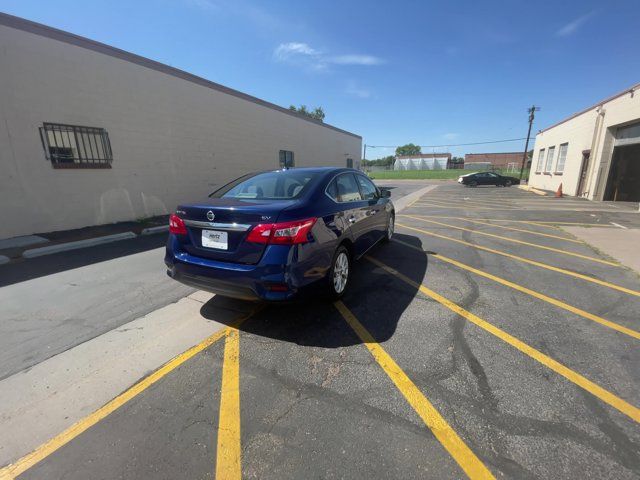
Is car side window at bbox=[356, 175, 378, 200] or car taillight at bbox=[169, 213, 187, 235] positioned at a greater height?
car side window at bbox=[356, 175, 378, 200]

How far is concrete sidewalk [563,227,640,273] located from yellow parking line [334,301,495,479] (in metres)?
5.05

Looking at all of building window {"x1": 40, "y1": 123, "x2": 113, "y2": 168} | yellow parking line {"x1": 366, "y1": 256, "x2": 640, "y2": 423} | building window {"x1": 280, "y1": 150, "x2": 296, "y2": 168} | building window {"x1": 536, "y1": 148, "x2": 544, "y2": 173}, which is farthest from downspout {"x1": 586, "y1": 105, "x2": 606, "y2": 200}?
building window {"x1": 40, "y1": 123, "x2": 113, "y2": 168}

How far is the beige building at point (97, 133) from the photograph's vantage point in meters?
6.75

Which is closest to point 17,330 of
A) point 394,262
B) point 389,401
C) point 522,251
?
point 389,401

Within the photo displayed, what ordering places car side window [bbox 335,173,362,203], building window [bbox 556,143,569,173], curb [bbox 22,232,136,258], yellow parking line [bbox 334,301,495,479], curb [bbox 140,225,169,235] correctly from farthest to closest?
building window [bbox 556,143,569,173]
curb [bbox 140,225,169,235]
curb [bbox 22,232,136,258]
car side window [bbox 335,173,362,203]
yellow parking line [bbox 334,301,495,479]

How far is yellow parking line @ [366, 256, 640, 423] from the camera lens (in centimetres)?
219

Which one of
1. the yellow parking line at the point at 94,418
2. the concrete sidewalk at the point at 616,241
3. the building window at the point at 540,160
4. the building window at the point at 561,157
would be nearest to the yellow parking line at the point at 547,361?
the yellow parking line at the point at 94,418

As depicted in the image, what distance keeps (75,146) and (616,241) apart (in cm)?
1312

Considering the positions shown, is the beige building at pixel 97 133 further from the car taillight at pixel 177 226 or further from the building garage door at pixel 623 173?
the building garage door at pixel 623 173

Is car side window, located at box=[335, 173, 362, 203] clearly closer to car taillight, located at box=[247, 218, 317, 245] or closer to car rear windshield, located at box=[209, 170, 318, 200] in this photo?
car rear windshield, located at box=[209, 170, 318, 200]

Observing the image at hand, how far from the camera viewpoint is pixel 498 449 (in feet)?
6.10

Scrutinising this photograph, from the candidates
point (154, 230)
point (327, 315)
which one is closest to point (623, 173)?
point (327, 315)

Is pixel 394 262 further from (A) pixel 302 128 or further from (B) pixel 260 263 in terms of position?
(A) pixel 302 128

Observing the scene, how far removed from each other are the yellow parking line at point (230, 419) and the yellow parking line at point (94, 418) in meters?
0.35
